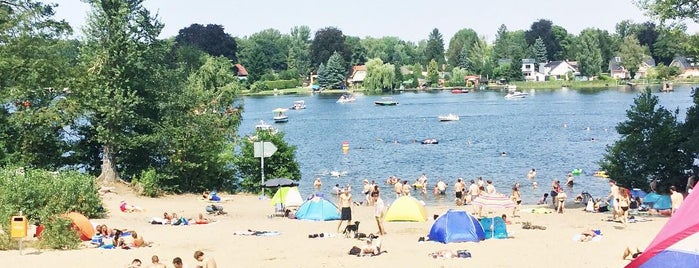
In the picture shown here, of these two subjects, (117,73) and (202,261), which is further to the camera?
(117,73)

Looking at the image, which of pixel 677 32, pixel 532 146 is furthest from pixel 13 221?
pixel 532 146

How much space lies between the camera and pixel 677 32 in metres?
28.6

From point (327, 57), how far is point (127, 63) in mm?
141935

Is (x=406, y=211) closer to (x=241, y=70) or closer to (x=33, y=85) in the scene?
(x=33, y=85)

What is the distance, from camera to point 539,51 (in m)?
171

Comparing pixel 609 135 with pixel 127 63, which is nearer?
pixel 127 63

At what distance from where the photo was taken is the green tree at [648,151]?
31.9 m

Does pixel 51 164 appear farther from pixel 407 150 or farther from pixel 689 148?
pixel 407 150

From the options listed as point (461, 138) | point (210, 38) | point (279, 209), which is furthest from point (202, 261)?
point (210, 38)

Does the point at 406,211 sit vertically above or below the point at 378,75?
below

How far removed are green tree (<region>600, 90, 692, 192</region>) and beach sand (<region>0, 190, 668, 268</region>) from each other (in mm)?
5662

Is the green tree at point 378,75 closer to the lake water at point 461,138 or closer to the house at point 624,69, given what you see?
the lake water at point 461,138

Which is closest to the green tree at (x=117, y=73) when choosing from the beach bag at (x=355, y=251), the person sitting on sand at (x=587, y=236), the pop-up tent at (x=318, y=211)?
the pop-up tent at (x=318, y=211)

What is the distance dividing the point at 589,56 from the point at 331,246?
145525 mm
